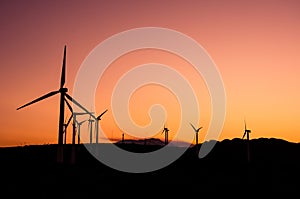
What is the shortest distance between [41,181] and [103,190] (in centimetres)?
1134

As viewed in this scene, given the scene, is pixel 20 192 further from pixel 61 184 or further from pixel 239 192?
pixel 239 192

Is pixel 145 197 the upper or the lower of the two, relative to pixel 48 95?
lower

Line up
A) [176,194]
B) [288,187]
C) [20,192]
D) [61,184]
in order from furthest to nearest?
1. [288,187]
2. [61,184]
3. [176,194]
4. [20,192]

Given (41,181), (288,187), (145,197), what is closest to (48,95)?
(41,181)

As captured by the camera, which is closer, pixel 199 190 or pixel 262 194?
pixel 262 194

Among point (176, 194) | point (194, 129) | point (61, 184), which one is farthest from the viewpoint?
point (194, 129)

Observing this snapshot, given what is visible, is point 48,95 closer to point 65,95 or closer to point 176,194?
point 65,95

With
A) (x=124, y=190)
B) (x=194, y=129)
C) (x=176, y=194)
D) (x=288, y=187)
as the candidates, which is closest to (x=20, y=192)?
(x=124, y=190)

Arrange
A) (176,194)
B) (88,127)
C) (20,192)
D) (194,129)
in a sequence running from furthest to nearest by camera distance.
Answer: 1. (194,129)
2. (88,127)
3. (176,194)
4. (20,192)

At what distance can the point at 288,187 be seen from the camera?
70.4 meters

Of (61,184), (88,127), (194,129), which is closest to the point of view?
(61,184)

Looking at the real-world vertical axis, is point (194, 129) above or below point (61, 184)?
above

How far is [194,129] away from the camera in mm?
159750

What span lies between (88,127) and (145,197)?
77253 millimetres
